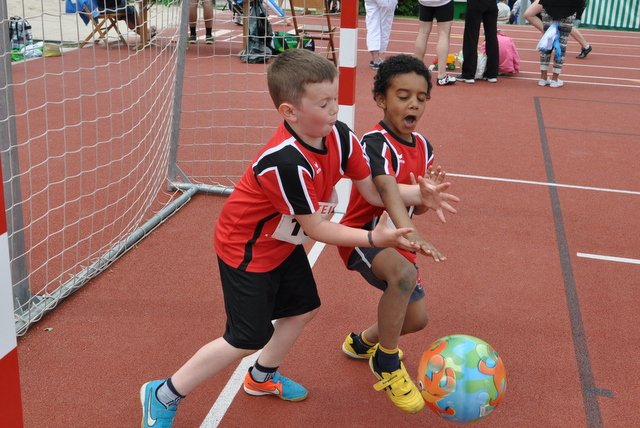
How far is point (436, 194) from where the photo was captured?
2.92 m

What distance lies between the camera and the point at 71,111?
860 centimetres

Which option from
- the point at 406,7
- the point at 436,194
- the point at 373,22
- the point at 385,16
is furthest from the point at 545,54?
the point at 406,7

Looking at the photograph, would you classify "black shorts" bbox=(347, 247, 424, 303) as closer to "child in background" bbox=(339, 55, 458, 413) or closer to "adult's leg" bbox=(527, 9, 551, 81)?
"child in background" bbox=(339, 55, 458, 413)

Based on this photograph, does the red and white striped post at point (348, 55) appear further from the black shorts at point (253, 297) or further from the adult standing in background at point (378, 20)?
the adult standing in background at point (378, 20)

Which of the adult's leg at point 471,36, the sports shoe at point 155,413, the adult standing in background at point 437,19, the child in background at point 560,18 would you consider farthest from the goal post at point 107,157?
the child in background at point 560,18

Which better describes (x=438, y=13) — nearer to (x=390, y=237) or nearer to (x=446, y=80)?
(x=446, y=80)

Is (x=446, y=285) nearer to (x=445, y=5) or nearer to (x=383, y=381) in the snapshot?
(x=383, y=381)

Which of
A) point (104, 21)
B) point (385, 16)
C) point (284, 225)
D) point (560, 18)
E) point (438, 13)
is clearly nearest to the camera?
point (284, 225)

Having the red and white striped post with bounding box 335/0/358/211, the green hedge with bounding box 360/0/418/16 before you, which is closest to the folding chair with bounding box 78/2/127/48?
the red and white striped post with bounding box 335/0/358/211

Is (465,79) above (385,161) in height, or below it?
below

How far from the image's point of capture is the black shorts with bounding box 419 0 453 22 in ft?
33.1

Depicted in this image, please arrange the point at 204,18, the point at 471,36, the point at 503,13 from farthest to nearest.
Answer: the point at 503,13, the point at 471,36, the point at 204,18

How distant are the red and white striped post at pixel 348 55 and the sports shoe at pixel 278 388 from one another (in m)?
2.29

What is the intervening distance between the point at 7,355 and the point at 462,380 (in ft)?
5.67
